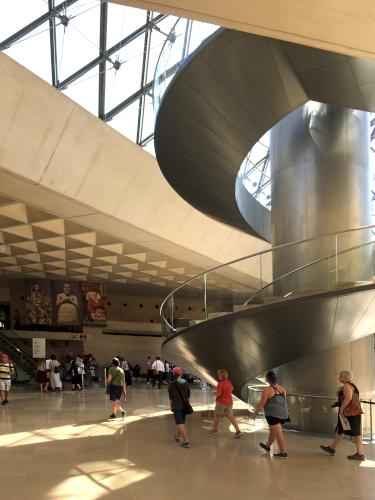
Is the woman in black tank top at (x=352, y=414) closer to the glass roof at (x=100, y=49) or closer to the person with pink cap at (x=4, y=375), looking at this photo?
the glass roof at (x=100, y=49)

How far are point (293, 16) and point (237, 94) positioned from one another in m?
8.10

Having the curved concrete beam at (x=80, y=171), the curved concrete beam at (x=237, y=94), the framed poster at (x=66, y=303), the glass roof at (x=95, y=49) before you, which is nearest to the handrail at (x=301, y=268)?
the curved concrete beam at (x=237, y=94)

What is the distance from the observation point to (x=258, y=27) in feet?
13.8

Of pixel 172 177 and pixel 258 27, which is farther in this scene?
pixel 172 177

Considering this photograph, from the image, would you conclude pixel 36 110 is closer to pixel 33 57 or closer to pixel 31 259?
pixel 33 57

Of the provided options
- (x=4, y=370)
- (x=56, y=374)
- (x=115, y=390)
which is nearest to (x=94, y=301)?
(x=56, y=374)

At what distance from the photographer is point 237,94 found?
11953 millimetres

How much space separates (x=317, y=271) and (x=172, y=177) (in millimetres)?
5925

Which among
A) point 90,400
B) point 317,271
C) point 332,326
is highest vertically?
point 317,271

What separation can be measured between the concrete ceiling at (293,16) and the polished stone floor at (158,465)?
4.90 meters

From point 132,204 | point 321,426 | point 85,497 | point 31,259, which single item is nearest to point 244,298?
point 321,426

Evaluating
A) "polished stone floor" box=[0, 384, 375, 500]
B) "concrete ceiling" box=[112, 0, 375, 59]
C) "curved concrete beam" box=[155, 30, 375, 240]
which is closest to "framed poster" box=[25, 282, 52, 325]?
"curved concrete beam" box=[155, 30, 375, 240]

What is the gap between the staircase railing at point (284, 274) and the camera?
11.3 meters

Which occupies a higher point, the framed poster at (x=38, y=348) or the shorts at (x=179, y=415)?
the framed poster at (x=38, y=348)
